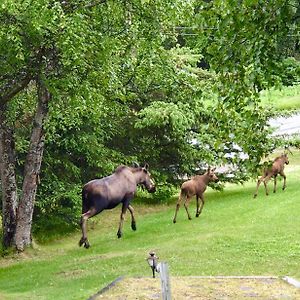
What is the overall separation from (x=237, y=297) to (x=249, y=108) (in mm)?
3123

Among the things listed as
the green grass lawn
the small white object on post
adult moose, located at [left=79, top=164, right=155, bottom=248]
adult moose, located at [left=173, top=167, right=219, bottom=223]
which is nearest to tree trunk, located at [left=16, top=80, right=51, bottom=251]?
adult moose, located at [left=79, top=164, right=155, bottom=248]

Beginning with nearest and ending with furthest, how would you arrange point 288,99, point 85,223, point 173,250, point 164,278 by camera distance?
point 164,278
point 173,250
point 85,223
point 288,99

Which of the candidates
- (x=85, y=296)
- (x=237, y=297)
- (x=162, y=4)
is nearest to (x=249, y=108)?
(x=237, y=297)

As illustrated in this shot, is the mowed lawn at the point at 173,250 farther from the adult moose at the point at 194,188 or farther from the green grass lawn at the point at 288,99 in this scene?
the green grass lawn at the point at 288,99

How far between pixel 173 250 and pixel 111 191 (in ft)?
9.10

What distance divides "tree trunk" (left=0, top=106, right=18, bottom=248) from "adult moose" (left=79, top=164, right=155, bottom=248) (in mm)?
1717

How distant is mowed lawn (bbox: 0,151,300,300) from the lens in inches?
506

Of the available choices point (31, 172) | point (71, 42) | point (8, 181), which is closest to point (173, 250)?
point (31, 172)

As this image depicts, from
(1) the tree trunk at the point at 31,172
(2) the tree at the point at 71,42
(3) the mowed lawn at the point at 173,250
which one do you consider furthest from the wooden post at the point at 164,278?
(1) the tree trunk at the point at 31,172

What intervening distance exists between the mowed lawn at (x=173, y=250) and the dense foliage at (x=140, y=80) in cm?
174

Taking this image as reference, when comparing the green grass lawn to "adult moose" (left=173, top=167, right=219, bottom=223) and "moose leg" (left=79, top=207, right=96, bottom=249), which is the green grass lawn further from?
"moose leg" (left=79, top=207, right=96, bottom=249)

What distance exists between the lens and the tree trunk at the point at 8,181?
1681cm

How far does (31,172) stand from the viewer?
16844mm

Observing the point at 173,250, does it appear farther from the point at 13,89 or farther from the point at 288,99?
the point at 288,99
